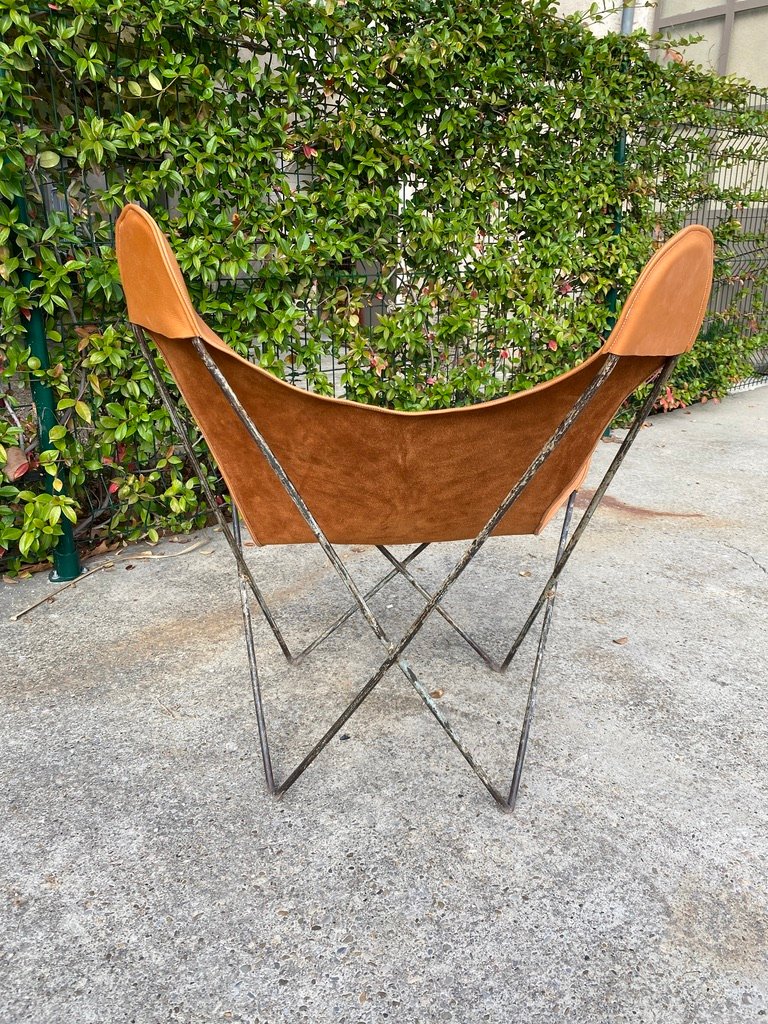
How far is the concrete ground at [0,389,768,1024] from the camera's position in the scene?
3.97ft

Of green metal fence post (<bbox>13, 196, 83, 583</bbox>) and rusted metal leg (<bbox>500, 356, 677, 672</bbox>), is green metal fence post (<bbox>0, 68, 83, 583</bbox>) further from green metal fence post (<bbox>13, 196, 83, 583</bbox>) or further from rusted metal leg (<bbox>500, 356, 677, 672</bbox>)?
rusted metal leg (<bbox>500, 356, 677, 672</bbox>)

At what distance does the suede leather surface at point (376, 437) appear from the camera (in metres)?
1.32

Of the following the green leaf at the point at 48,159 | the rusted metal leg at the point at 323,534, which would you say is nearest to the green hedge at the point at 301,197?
the green leaf at the point at 48,159

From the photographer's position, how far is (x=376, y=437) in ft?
5.13

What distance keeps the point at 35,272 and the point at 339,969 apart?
2324mm

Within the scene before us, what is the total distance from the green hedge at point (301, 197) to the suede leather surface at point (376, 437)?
1.31m

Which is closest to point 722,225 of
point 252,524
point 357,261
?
point 357,261

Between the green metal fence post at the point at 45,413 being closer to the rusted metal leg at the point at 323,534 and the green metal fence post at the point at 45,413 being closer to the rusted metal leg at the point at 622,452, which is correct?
the rusted metal leg at the point at 323,534

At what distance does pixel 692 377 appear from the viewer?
234 inches

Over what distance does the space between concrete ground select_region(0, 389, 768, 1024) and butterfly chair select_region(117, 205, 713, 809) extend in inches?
7.4

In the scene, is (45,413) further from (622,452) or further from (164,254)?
(622,452)

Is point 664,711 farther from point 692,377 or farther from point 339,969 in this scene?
point 692,377

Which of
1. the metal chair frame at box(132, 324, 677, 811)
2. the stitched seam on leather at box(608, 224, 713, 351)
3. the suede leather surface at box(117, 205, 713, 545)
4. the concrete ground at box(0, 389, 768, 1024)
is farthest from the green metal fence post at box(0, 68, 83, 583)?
the stitched seam on leather at box(608, 224, 713, 351)

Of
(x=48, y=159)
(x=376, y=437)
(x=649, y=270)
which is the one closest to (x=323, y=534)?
(x=376, y=437)
